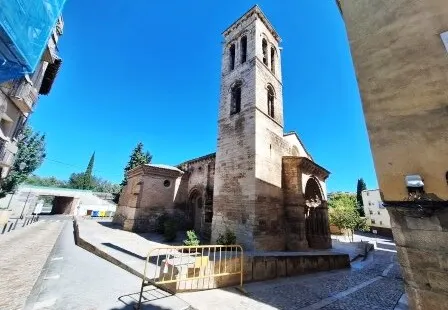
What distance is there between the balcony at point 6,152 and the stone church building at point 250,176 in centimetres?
904

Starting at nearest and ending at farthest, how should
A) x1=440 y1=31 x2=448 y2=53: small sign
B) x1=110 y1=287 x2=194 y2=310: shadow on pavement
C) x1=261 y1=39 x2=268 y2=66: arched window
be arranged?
x1=440 y1=31 x2=448 y2=53: small sign < x1=110 y1=287 x2=194 y2=310: shadow on pavement < x1=261 y1=39 x2=268 y2=66: arched window

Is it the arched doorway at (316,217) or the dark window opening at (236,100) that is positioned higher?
the dark window opening at (236,100)

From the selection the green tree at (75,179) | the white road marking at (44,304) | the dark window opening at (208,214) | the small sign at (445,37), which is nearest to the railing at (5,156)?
the white road marking at (44,304)

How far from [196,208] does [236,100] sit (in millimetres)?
8868

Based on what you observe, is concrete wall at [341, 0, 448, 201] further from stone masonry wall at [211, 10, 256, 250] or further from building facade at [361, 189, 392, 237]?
building facade at [361, 189, 392, 237]

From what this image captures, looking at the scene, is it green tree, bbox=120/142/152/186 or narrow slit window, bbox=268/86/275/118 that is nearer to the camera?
narrow slit window, bbox=268/86/275/118

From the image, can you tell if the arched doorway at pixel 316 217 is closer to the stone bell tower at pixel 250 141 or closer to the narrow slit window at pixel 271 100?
the stone bell tower at pixel 250 141

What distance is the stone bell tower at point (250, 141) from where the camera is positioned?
11.1 meters

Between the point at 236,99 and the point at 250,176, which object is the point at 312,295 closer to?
the point at 250,176

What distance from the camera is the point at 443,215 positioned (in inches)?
124

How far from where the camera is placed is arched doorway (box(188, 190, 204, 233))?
1649 cm

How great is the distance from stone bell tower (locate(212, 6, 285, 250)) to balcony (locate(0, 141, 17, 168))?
907cm

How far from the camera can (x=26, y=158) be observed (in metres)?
25.0

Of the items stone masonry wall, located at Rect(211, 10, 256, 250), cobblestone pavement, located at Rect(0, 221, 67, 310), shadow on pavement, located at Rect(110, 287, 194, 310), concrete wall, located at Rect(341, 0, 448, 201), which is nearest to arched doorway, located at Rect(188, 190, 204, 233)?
stone masonry wall, located at Rect(211, 10, 256, 250)
